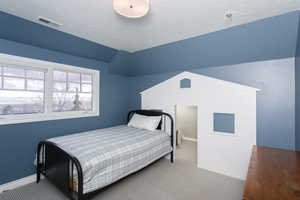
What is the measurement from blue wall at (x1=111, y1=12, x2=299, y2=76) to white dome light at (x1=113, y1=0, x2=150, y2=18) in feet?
4.54

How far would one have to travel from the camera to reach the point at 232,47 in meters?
2.31

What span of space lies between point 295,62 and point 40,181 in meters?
4.24

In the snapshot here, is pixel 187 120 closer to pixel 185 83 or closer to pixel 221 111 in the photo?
pixel 185 83

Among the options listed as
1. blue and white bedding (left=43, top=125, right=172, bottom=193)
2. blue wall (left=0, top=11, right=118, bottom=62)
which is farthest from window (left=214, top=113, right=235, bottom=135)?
blue wall (left=0, top=11, right=118, bottom=62)

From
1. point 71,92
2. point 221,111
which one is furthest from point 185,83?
point 71,92

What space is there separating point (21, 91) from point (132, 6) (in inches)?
92.7

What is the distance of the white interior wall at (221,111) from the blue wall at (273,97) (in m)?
0.11

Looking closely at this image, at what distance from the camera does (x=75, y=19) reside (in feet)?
6.59

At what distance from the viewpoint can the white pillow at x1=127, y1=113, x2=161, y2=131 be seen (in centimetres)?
318

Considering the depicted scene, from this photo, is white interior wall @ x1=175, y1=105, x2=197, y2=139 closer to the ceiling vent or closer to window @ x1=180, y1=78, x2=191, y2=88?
window @ x1=180, y1=78, x2=191, y2=88

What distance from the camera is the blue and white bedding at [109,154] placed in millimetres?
1725

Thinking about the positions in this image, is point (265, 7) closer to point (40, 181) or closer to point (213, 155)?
point (213, 155)

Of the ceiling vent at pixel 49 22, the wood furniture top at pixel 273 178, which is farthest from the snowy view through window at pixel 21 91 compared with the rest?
the wood furniture top at pixel 273 178

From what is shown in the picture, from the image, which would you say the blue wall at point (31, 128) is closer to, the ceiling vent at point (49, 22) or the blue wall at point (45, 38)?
the blue wall at point (45, 38)
